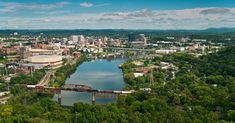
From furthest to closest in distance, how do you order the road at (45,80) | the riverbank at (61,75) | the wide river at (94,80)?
the road at (45,80) → the riverbank at (61,75) → the wide river at (94,80)

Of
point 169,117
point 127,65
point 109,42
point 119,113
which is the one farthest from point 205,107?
point 109,42

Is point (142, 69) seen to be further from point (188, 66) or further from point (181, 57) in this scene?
point (181, 57)

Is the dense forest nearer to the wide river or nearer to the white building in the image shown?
the wide river

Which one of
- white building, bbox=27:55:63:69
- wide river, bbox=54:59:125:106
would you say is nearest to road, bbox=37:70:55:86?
wide river, bbox=54:59:125:106

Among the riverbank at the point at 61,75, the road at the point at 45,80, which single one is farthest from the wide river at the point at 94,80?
the road at the point at 45,80

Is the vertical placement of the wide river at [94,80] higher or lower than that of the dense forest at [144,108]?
lower

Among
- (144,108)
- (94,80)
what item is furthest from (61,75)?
(144,108)

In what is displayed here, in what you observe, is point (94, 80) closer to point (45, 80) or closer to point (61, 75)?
point (61, 75)

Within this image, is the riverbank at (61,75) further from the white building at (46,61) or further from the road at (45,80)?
the white building at (46,61)

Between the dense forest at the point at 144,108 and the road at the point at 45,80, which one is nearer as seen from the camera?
the dense forest at the point at 144,108
